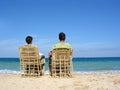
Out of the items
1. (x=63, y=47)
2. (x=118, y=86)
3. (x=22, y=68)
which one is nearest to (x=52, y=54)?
(x=63, y=47)

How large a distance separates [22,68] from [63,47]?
1650mm

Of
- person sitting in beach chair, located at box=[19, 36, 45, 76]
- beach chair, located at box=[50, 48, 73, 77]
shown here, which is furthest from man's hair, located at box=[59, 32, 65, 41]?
person sitting in beach chair, located at box=[19, 36, 45, 76]

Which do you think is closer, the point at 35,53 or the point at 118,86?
the point at 118,86

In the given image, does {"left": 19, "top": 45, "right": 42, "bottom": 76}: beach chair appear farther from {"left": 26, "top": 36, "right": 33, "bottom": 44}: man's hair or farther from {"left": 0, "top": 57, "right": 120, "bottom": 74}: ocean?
{"left": 0, "top": 57, "right": 120, "bottom": 74}: ocean

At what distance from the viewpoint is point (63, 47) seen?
9484 millimetres

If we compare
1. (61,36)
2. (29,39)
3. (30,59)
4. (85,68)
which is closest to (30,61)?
(30,59)

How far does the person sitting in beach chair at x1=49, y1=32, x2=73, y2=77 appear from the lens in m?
9.46

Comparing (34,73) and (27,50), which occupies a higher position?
(27,50)

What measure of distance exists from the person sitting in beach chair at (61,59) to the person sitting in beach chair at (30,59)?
1.53 ft

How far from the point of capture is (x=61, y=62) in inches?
376

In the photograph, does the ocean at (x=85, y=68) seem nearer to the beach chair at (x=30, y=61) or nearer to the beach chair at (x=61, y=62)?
the beach chair at (x=30, y=61)

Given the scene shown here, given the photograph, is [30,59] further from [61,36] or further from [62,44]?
[61,36]

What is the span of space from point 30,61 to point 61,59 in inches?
43.4

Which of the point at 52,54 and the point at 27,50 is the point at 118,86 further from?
the point at 27,50
